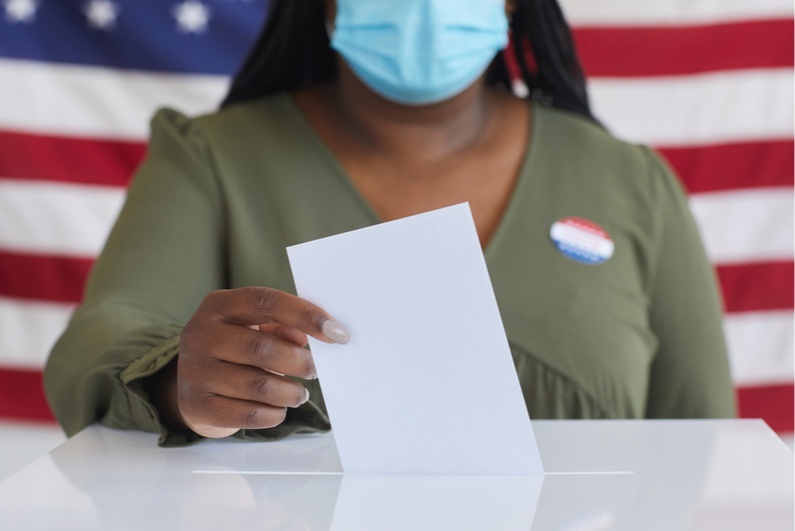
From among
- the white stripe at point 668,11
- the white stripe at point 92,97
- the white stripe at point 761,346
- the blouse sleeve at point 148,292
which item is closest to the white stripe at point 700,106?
the white stripe at point 668,11

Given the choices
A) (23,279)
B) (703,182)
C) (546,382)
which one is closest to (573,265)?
(546,382)

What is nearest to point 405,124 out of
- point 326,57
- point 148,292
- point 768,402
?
point 326,57

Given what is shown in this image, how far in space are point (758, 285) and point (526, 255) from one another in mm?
1115

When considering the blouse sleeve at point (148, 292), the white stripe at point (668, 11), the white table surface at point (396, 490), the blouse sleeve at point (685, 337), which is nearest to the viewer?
the white table surface at point (396, 490)

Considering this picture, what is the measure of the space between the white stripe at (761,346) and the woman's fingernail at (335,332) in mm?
1581

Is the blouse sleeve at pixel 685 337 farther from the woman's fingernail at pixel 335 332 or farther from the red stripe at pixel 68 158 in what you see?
the red stripe at pixel 68 158

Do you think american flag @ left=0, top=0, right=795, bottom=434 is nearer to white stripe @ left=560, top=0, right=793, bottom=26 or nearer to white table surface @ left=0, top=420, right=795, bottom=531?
white stripe @ left=560, top=0, right=793, bottom=26

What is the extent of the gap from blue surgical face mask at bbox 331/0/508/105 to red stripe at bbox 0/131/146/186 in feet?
2.89

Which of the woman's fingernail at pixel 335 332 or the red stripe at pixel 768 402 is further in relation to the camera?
the red stripe at pixel 768 402

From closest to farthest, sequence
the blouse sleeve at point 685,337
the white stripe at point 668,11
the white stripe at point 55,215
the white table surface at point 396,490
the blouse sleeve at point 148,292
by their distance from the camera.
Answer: the white table surface at point 396,490 < the blouse sleeve at point 148,292 < the blouse sleeve at point 685,337 < the white stripe at point 55,215 < the white stripe at point 668,11

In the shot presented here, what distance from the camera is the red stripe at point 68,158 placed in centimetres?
166

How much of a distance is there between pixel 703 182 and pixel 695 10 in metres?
0.44

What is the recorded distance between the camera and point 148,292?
890 mm

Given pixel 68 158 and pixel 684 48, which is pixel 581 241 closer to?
pixel 684 48
